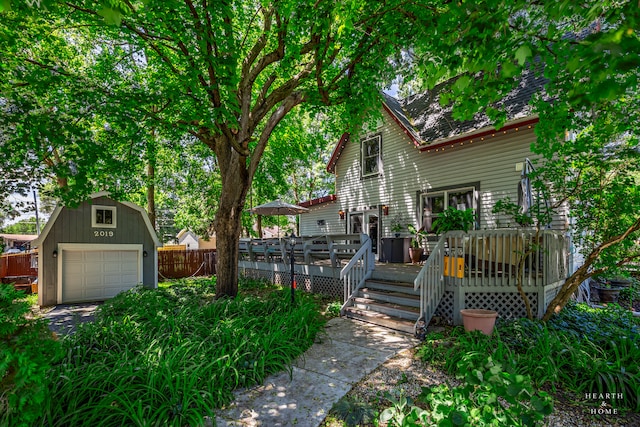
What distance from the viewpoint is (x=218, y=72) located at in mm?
5453

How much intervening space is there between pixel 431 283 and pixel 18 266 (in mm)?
18075

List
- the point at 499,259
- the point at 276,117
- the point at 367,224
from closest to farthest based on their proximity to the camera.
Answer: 1. the point at 499,259
2. the point at 276,117
3. the point at 367,224

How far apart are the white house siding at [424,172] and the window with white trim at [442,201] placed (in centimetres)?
22

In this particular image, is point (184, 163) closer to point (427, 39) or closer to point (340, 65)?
point (340, 65)

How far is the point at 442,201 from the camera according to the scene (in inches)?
382

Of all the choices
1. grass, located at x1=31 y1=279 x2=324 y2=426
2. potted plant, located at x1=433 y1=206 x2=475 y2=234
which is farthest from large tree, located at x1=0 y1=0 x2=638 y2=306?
grass, located at x1=31 y1=279 x2=324 y2=426

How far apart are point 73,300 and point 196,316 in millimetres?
7153

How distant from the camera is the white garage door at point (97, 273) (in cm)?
959

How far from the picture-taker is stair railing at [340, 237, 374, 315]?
6.92 m

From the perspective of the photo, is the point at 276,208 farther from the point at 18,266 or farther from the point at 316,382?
the point at 18,266

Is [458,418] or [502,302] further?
[502,302]

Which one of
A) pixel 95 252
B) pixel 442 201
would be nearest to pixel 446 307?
pixel 442 201

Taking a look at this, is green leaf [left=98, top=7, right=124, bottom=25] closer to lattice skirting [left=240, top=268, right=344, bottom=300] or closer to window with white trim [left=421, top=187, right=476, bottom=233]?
lattice skirting [left=240, top=268, right=344, bottom=300]

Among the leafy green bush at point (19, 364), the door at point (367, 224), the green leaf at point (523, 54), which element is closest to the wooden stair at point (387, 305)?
the green leaf at point (523, 54)
